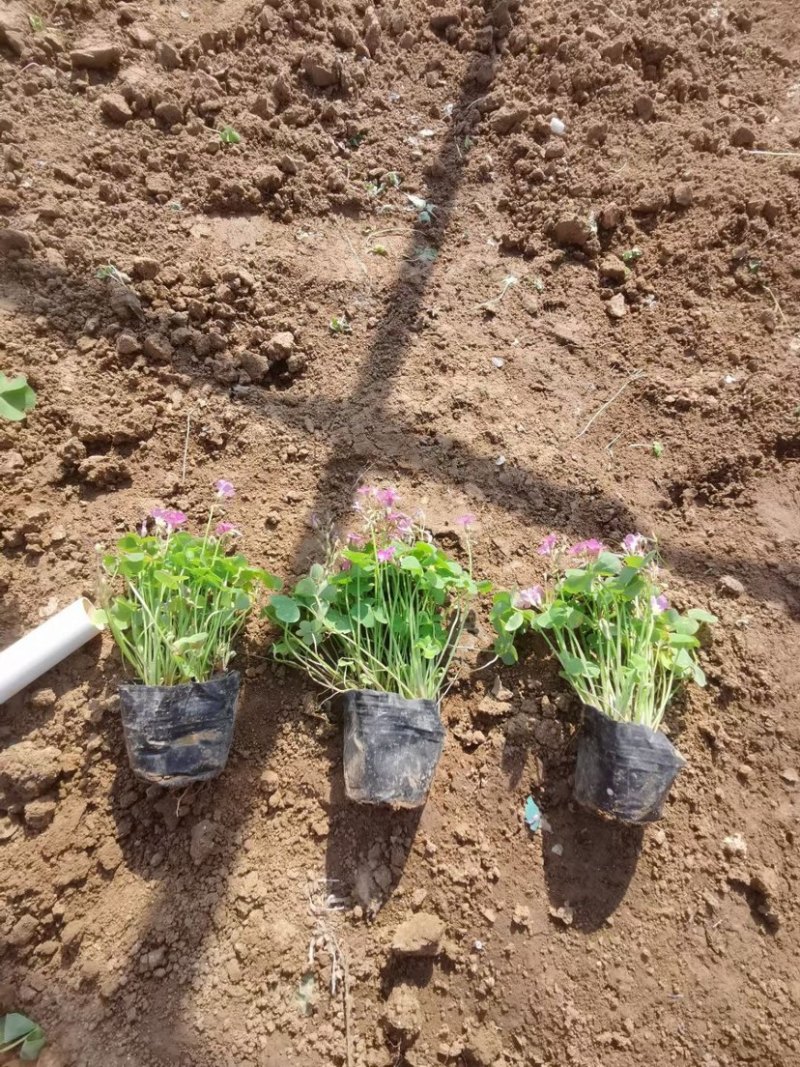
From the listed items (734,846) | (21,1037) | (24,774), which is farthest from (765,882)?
(24,774)

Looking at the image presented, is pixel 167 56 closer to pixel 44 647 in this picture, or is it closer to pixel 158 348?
pixel 158 348

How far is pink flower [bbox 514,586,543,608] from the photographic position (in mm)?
2162

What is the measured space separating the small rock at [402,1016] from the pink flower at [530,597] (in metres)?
1.24

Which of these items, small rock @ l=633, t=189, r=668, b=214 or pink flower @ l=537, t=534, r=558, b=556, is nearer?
pink flower @ l=537, t=534, r=558, b=556

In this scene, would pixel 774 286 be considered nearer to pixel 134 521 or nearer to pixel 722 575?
pixel 722 575

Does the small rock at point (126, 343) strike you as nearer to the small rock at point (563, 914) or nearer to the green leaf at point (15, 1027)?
the green leaf at point (15, 1027)

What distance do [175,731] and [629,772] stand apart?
1.41 m

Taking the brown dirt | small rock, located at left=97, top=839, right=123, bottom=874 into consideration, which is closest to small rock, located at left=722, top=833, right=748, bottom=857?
the brown dirt

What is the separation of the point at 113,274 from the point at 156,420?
686mm

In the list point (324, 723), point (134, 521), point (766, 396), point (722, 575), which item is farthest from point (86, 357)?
point (766, 396)

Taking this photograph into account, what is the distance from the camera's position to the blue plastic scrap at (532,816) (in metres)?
2.07

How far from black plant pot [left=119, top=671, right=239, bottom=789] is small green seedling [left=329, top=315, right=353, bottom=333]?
165 cm

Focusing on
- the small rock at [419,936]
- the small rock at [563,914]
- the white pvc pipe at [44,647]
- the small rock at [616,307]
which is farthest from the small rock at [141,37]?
the small rock at [563,914]

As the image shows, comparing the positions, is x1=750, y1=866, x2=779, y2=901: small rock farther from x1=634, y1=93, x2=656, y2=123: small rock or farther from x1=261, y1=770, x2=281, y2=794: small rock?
x1=634, y1=93, x2=656, y2=123: small rock
